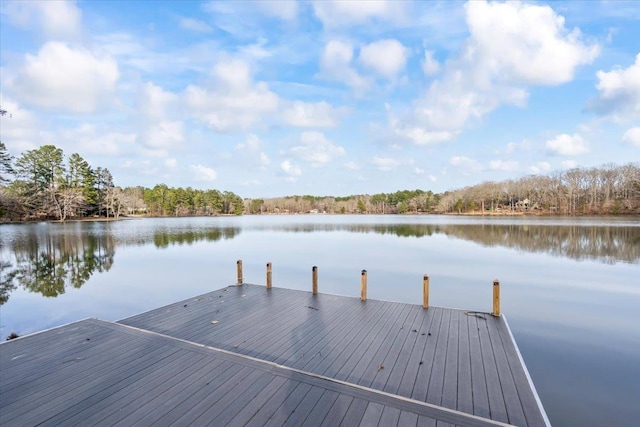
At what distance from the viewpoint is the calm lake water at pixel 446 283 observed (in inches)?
181

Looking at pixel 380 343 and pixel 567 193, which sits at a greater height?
pixel 567 193

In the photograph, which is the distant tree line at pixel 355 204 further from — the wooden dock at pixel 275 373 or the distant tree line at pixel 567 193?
the wooden dock at pixel 275 373

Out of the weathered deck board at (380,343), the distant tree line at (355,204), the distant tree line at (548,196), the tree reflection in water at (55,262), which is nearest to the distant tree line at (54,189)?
the tree reflection in water at (55,262)

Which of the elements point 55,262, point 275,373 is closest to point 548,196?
point 55,262

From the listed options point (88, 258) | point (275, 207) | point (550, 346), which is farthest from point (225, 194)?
point (550, 346)

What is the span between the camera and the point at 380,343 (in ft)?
14.4

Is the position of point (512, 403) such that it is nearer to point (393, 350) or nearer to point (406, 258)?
point (393, 350)

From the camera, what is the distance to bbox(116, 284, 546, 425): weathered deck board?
3.19m

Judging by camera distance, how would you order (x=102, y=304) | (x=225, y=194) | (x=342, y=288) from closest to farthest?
(x=102, y=304)
(x=342, y=288)
(x=225, y=194)

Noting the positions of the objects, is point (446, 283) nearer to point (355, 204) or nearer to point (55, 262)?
point (55, 262)

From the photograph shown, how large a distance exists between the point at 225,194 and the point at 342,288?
2821 inches

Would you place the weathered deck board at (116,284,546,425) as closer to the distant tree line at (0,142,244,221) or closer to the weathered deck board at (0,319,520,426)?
the weathered deck board at (0,319,520,426)

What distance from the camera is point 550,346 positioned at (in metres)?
5.48

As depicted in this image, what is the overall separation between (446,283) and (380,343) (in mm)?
6378
